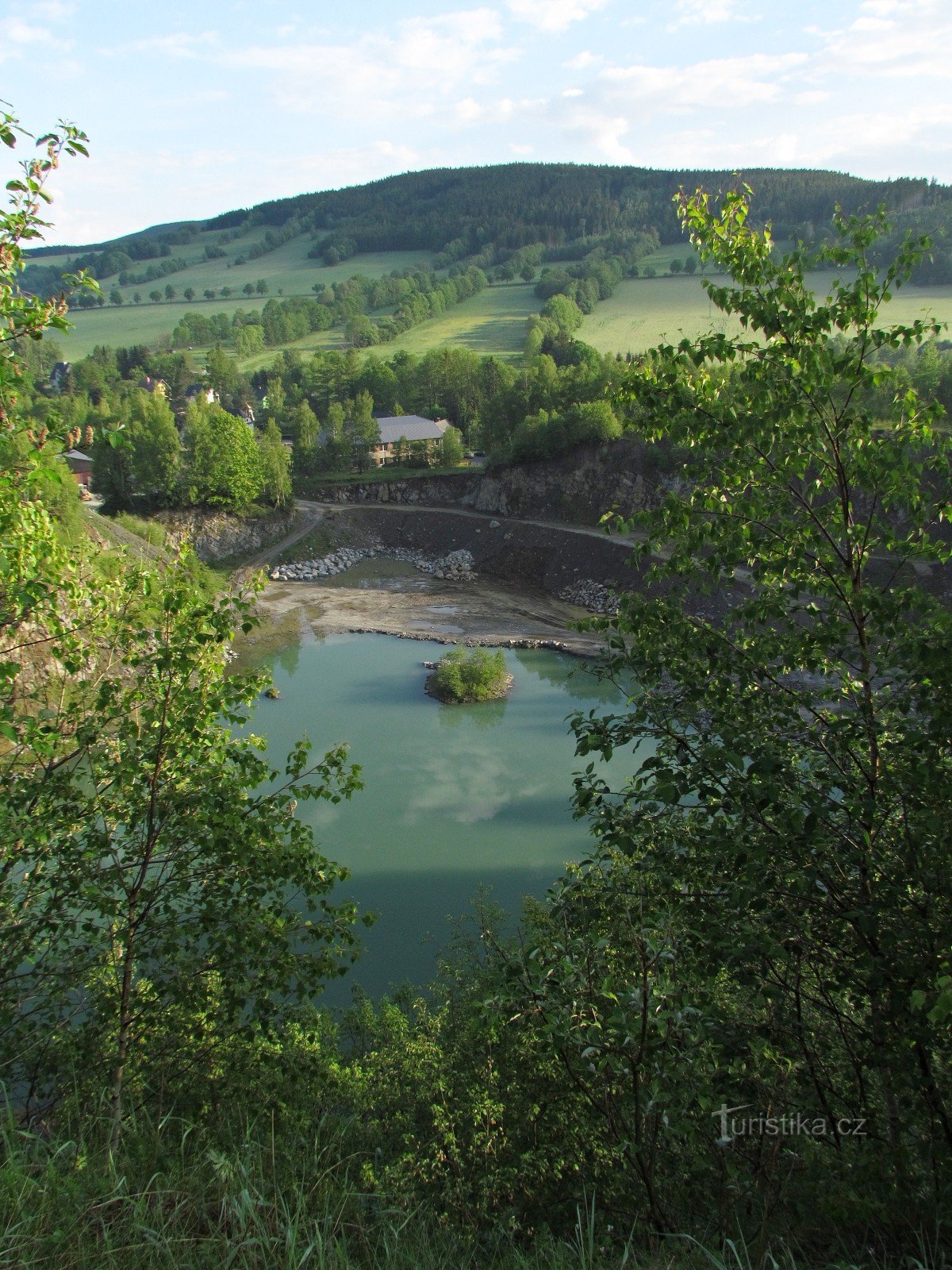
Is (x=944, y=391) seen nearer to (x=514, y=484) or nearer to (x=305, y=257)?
(x=514, y=484)

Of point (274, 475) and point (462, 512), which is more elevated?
point (274, 475)

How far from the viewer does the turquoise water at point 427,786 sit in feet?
45.1

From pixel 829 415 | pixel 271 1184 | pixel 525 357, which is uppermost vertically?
pixel 525 357

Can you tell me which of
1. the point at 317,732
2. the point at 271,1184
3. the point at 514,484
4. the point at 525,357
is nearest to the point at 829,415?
the point at 271,1184

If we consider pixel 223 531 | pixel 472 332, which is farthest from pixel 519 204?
pixel 223 531

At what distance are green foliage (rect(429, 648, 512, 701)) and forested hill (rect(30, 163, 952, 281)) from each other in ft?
252

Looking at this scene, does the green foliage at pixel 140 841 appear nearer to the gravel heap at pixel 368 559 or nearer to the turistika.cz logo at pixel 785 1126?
the turistika.cz logo at pixel 785 1126

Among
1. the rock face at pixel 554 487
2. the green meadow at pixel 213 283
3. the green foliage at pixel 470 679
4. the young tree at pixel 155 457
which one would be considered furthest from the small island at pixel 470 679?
the green meadow at pixel 213 283

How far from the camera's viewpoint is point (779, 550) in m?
3.72

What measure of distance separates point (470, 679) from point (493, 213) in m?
124

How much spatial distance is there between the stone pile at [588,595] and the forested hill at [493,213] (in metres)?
65.5

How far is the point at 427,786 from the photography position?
751 inches

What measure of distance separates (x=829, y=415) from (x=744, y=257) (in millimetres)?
760

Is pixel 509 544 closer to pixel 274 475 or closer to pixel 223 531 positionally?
pixel 274 475
